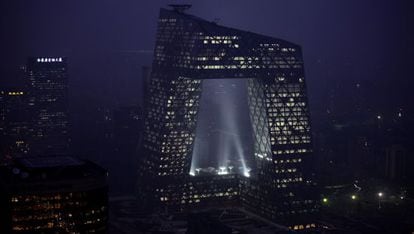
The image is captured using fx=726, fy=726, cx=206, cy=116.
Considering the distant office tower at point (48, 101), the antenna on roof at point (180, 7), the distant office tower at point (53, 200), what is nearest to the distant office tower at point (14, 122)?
the distant office tower at point (48, 101)

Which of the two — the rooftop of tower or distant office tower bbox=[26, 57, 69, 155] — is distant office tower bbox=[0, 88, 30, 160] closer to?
distant office tower bbox=[26, 57, 69, 155]

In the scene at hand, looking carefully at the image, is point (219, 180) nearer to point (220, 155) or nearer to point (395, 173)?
point (220, 155)

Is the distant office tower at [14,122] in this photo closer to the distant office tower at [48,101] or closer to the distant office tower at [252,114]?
the distant office tower at [48,101]

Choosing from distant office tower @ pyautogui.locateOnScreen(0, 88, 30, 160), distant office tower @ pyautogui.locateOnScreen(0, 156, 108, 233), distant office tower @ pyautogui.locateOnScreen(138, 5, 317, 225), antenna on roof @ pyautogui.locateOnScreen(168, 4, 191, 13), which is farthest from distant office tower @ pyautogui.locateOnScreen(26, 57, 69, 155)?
distant office tower @ pyautogui.locateOnScreen(0, 156, 108, 233)

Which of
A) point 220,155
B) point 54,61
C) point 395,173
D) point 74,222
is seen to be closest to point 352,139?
point 395,173


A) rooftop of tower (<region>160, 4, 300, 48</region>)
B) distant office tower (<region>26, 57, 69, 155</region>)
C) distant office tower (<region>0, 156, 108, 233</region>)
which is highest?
rooftop of tower (<region>160, 4, 300, 48</region>)

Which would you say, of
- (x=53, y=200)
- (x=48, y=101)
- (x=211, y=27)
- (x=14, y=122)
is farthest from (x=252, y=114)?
(x=14, y=122)
